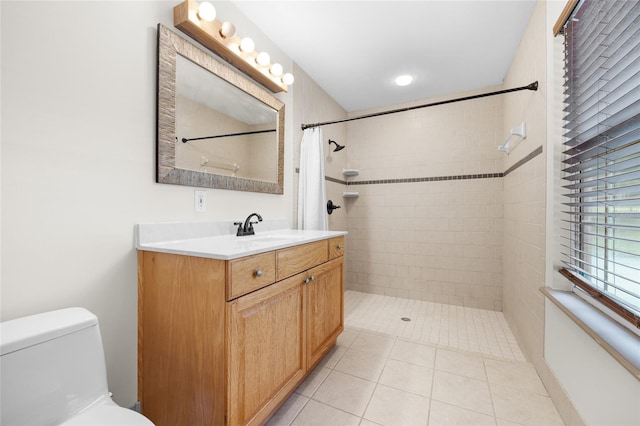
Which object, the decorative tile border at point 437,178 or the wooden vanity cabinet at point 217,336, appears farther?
the decorative tile border at point 437,178

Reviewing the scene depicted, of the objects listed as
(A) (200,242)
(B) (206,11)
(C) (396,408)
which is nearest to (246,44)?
(B) (206,11)

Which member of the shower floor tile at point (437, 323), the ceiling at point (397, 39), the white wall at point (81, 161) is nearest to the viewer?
the white wall at point (81, 161)

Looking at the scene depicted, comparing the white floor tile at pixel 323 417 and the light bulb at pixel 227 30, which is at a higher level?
the light bulb at pixel 227 30

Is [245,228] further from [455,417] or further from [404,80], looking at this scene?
[404,80]

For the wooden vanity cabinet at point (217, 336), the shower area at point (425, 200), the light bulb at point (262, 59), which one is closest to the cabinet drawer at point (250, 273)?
the wooden vanity cabinet at point (217, 336)

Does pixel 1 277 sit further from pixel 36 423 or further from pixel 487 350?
pixel 487 350

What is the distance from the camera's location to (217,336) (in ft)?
3.27

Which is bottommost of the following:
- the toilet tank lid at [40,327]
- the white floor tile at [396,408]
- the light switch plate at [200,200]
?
the white floor tile at [396,408]

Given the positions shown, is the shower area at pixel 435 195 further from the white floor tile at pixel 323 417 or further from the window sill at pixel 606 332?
the white floor tile at pixel 323 417

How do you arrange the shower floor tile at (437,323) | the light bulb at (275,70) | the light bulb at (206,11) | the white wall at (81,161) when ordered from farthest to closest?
the shower floor tile at (437,323) < the light bulb at (275,70) < the light bulb at (206,11) < the white wall at (81,161)

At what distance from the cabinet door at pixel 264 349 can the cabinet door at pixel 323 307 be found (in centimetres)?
10

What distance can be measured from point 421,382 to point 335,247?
3.17ft

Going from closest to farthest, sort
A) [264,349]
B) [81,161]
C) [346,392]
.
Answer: [81,161]
[264,349]
[346,392]

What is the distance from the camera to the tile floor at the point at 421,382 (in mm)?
1345
